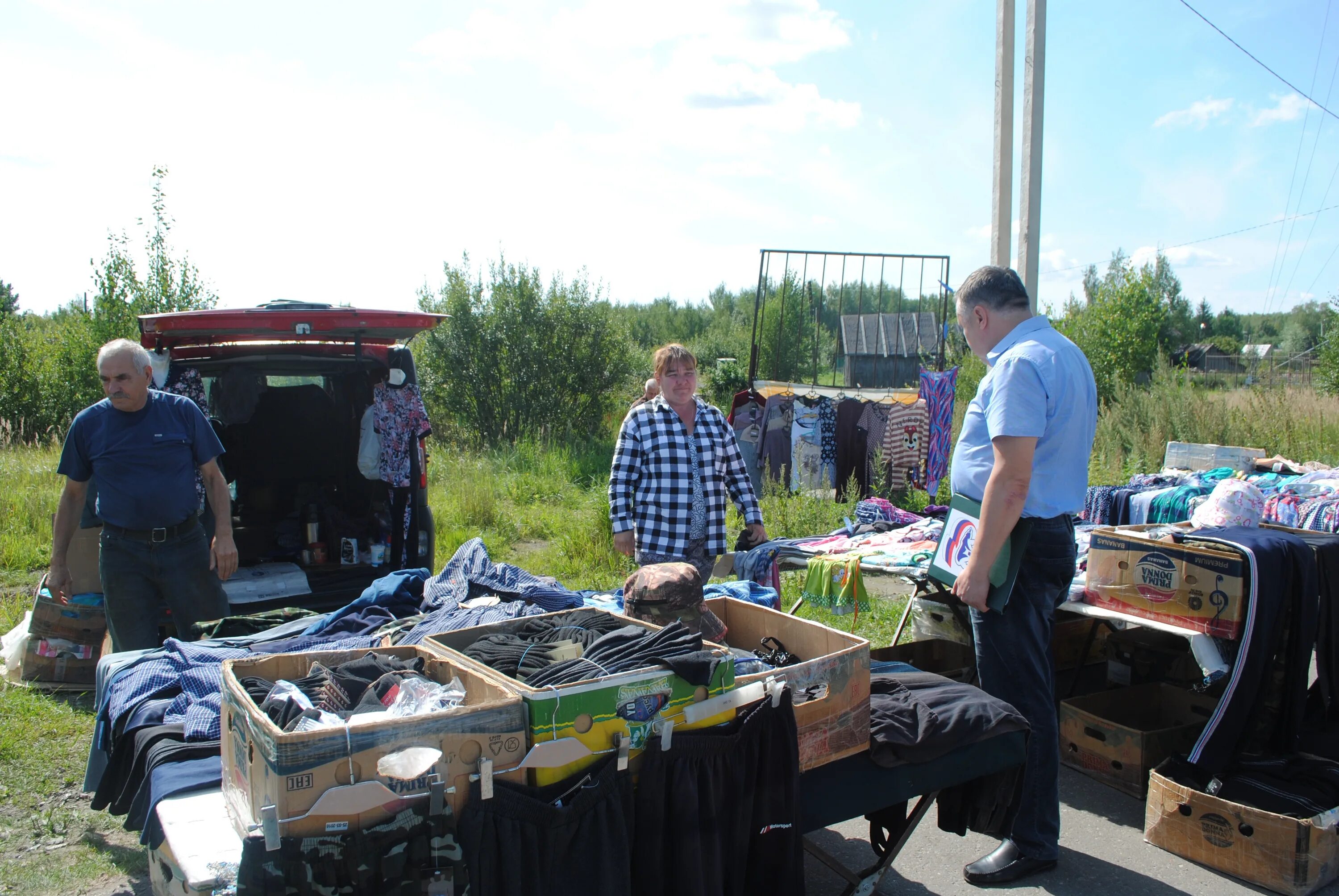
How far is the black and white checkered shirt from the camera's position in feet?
13.9

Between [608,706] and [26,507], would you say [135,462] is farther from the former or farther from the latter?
[26,507]

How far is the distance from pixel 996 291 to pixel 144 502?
3.83 m

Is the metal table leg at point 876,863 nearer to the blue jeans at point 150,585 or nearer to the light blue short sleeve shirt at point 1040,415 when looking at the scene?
the light blue short sleeve shirt at point 1040,415

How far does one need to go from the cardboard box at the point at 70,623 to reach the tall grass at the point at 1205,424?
912cm

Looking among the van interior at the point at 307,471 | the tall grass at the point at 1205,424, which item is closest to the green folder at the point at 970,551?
the van interior at the point at 307,471

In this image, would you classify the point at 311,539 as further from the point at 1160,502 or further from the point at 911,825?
the point at 1160,502

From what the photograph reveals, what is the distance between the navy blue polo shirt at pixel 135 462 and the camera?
13.6 feet

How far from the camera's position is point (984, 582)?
3.00m

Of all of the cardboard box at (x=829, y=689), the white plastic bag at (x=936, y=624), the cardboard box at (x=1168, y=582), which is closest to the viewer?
the cardboard box at (x=829, y=689)

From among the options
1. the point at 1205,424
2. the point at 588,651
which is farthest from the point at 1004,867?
the point at 1205,424

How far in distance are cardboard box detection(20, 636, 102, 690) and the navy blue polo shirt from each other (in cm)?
118

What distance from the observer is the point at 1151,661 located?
182 inches

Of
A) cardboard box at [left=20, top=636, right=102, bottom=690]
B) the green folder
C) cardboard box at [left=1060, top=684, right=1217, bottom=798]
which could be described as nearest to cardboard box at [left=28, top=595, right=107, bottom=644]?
cardboard box at [left=20, top=636, right=102, bottom=690]

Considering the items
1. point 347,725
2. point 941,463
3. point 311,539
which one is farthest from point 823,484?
point 347,725
